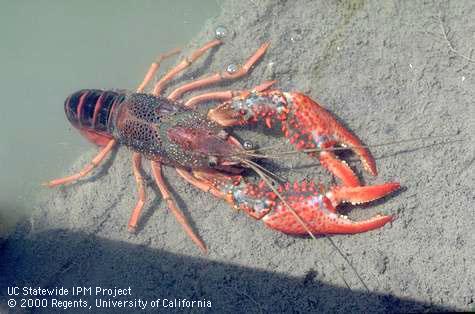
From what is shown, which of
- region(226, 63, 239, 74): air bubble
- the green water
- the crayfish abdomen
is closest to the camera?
region(226, 63, 239, 74): air bubble

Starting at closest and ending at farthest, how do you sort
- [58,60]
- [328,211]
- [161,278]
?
[328,211], [161,278], [58,60]

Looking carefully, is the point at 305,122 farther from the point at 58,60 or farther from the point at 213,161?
the point at 58,60

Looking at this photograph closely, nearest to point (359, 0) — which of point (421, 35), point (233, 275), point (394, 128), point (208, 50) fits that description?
point (421, 35)

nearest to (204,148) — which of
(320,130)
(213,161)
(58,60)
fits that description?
(213,161)

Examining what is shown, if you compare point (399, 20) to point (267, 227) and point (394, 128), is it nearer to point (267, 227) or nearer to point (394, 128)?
point (394, 128)

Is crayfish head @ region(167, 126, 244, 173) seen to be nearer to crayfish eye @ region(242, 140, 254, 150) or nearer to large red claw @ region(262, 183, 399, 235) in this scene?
crayfish eye @ region(242, 140, 254, 150)

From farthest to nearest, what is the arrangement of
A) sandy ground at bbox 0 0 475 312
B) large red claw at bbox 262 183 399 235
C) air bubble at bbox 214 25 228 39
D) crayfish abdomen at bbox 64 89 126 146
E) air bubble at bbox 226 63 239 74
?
crayfish abdomen at bbox 64 89 126 146 → air bubble at bbox 214 25 228 39 → air bubble at bbox 226 63 239 74 → sandy ground at bbox 0 0 475 312 → large red claw at bbox 262 183 399 235

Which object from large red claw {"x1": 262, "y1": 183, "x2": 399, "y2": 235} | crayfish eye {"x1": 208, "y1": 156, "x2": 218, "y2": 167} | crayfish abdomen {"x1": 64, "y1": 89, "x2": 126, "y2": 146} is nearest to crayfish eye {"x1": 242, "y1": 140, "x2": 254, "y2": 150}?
crayfish eye {"x1": 208, "y1": 156, "x2": 218, "y2": 167}
